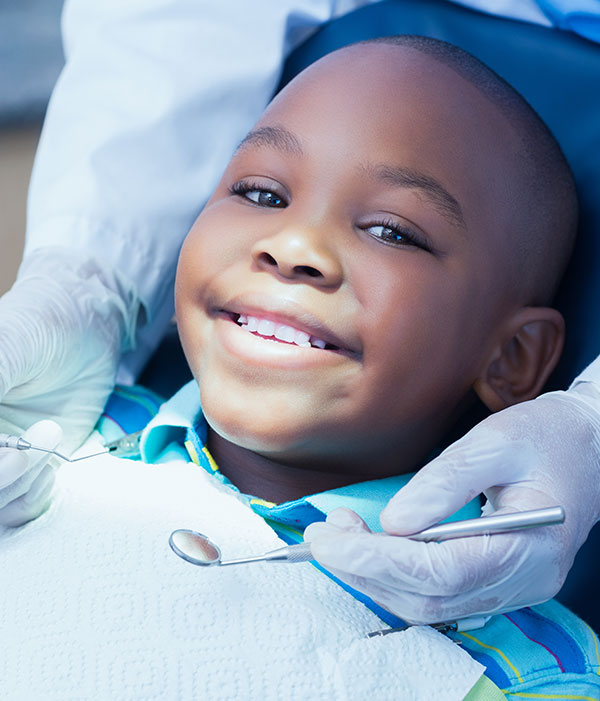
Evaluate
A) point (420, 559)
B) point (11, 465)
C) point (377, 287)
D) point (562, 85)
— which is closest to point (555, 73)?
point (562, 85)

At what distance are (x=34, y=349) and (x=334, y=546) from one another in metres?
0.51

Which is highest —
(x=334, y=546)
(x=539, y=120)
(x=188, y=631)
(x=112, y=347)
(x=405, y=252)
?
(x=539, y=120)

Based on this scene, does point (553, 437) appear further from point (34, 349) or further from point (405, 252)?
point (34, 349)

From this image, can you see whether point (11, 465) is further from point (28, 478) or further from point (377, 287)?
point (377, 287)

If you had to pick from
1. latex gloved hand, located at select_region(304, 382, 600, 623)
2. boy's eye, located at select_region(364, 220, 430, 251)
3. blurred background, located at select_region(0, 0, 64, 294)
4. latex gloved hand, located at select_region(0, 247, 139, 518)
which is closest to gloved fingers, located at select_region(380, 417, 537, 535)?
latex gloved hand, located at select_region(304, 382, 600, 623)

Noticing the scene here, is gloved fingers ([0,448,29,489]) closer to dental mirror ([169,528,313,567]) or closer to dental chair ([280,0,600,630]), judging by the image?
dental mirror ([169,528,313,567])

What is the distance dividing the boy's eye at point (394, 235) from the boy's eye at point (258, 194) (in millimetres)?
120

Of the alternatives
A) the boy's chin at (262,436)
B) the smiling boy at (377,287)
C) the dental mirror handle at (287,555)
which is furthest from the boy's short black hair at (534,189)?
the dental mirror handle at (287,555)

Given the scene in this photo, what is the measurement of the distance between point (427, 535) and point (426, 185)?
0.41 metres

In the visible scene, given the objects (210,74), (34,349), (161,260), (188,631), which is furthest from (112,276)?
(188,631)

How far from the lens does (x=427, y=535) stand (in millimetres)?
758

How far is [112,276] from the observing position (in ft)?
4.18

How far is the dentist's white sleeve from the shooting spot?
1296 mm

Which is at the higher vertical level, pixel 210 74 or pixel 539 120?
pixel 539 120
